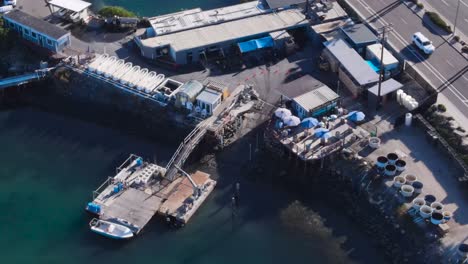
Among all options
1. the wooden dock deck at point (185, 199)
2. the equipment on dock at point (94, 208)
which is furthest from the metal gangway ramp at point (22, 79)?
the wooden dock deck at point (185, 199)

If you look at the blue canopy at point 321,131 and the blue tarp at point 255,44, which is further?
the blue tarp at point 255,44

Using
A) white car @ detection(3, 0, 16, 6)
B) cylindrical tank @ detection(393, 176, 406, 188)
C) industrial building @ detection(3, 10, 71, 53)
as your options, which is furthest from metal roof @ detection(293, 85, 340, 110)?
white car @ detection(3, 0, 16, 6)

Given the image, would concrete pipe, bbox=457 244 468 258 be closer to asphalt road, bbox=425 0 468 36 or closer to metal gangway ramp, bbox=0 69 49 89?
asphalt road, bbox=425 0 468 36

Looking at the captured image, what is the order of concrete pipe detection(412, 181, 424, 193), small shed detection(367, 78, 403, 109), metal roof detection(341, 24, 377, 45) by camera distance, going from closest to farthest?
concrete pipe detection(412, 181, 424, 193)
small shed detection(367, 78, 403, 109)
metal roof detection(341, 24, 377, 45)

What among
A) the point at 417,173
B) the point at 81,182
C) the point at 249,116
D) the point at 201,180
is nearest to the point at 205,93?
the point at 249,116

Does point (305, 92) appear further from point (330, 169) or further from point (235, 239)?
point (235, 239)

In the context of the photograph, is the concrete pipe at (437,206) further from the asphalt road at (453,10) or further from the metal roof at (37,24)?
the metal roof at (37,24)
